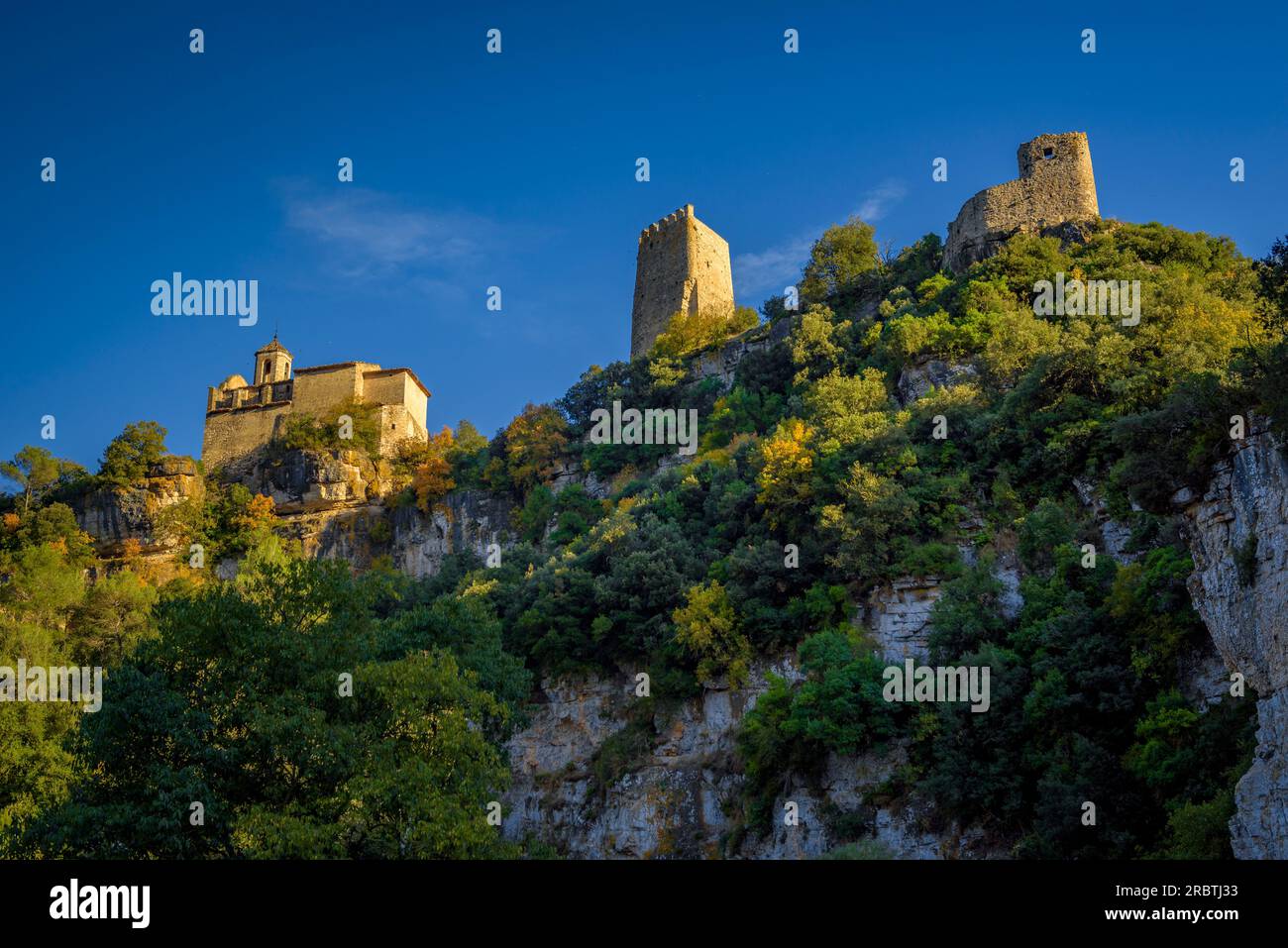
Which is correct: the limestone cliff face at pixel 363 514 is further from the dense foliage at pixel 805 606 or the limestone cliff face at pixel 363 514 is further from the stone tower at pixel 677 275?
the stone tower at pixel 677 275

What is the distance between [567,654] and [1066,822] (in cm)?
1635

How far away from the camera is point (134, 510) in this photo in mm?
55781

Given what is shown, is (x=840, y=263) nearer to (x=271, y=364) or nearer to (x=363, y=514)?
(x=363, y=514)

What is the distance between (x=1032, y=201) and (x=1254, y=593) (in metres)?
32.8

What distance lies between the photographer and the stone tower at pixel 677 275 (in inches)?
2403

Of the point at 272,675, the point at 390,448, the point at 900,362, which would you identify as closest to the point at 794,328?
the point at 900,362

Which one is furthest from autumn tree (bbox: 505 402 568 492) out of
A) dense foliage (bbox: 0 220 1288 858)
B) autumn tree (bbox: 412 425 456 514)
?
autumn tree (bbox: 412 425 456 514)

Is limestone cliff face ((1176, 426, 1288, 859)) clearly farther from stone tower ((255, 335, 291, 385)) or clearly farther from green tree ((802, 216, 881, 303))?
stone tower ((255, 335, 291, 385))

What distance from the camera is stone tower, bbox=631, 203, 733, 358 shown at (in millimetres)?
61031

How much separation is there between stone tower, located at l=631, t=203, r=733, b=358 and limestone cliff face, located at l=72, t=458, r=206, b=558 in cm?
2295

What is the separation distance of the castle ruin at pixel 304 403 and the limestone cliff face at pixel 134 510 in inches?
154

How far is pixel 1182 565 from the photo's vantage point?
21688mm

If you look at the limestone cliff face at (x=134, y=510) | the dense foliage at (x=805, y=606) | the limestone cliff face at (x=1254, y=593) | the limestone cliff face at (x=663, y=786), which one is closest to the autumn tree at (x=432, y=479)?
the dense foliage at (x=805, y=606)

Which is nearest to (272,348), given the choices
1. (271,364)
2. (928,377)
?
(271,364)
